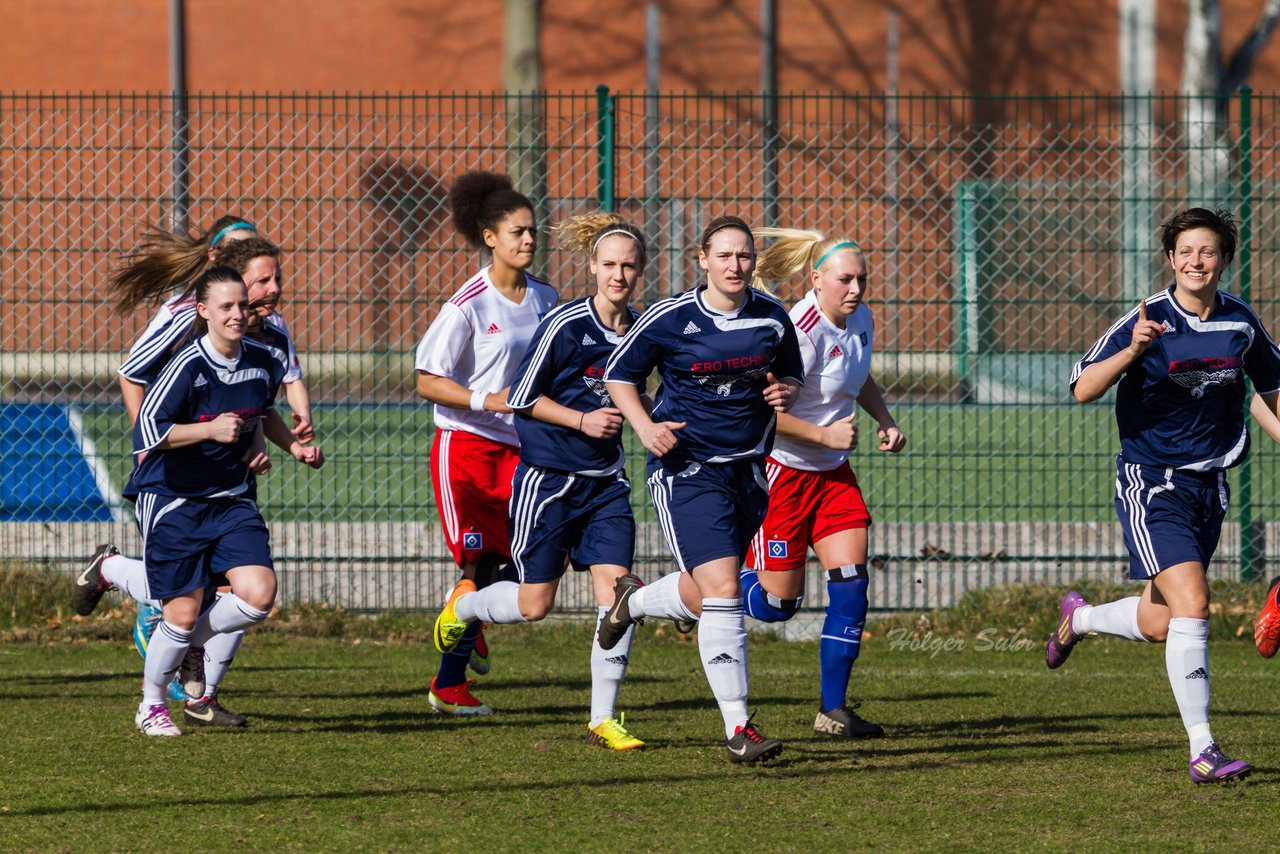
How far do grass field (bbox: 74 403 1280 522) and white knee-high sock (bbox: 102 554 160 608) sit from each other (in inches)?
74.6

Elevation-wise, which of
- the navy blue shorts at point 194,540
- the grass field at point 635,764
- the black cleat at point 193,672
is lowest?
the grass field at point 635,764

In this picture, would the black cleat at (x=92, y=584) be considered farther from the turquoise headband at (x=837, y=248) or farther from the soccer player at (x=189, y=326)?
the turquoise headband at (x=837, y=248)

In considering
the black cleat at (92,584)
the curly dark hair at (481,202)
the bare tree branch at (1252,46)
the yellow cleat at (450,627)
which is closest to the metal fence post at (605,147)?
the curly dark hair at (481,202)

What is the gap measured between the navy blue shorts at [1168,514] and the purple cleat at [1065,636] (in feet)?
2.78

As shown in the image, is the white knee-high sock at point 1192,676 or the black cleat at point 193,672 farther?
the black cleat at point 193,672

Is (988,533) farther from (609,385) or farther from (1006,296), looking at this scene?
(609,385)

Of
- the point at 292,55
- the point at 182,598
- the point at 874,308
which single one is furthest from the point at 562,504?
the point at 292,55

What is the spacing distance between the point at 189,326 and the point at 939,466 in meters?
Result: 4.60

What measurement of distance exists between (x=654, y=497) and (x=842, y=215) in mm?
3875

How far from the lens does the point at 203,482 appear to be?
673 cm

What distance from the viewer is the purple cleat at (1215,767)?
19.0 feet

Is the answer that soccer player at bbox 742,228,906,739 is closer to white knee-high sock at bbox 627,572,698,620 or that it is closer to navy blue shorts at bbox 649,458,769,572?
navy blue shorts at bbox 649,458,769,572

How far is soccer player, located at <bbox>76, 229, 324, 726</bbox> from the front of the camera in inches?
274

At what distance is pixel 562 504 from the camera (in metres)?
6.72
